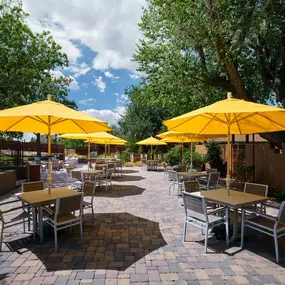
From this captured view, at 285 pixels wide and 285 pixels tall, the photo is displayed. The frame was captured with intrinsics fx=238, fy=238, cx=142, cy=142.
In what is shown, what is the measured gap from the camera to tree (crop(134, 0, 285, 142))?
761 centimetres

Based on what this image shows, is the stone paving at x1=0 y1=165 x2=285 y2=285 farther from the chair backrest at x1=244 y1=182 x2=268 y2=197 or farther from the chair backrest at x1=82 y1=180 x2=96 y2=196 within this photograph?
the chair backrest at x1=244 y1=182 x2=268 y2=197

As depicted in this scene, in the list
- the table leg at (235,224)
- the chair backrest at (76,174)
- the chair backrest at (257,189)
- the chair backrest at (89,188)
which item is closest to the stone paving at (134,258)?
the table leg at (235,224)

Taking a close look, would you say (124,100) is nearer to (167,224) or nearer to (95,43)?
(95,43)

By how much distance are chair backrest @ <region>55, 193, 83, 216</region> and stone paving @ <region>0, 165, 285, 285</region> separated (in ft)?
2.00

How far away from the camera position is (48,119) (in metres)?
5.00

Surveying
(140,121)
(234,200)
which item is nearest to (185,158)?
(140,121)

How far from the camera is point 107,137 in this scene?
1081 cm

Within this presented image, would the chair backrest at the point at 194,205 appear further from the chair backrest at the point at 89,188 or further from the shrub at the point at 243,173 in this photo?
the shrub at the point at 243,173

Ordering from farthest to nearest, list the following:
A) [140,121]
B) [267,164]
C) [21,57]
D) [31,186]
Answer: [140,121] < [21,57] < [267,164] < [31,186]

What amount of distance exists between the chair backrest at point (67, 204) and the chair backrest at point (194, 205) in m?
1.89

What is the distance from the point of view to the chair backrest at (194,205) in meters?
3.87

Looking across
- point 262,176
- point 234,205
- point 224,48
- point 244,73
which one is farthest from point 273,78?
point 234,205

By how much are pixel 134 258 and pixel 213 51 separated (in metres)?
9.09

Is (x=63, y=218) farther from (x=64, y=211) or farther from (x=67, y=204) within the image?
(x=67, y=204)
